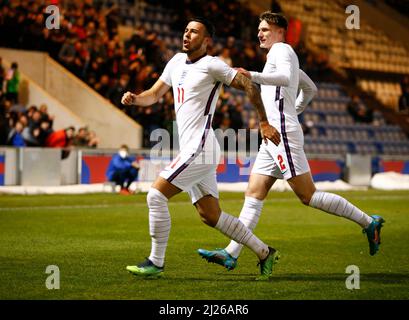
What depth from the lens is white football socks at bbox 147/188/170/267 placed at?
7.66 metres

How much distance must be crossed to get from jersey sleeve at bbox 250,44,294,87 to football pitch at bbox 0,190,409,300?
1.72 metres

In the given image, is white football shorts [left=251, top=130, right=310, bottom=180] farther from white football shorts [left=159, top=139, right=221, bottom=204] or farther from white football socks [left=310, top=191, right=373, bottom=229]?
white football shorts [left=159, top=139, right=221, bottom=204]

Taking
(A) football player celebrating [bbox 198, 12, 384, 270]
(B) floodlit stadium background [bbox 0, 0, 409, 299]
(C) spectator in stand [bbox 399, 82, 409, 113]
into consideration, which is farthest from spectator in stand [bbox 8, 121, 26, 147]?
(C) spectator in stand [bbox 399, 82, 409, 113]

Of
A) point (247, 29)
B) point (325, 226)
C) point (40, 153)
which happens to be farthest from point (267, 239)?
point (247, 29)

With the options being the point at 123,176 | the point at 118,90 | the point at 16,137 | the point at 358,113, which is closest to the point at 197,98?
the point at 123,176

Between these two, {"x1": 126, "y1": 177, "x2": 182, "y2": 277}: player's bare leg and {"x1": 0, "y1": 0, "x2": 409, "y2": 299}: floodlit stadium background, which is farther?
{"x1": 0, "y1": 0, "x2": 409, "y2": 299}: floodlit stadium background

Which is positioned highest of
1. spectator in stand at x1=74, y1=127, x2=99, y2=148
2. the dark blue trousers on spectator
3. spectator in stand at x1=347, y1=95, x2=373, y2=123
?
spectator in stand at x1=347, y1=95, x2=373, y2=123

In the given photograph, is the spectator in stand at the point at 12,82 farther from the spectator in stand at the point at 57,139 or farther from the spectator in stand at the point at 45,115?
the spectator in stand at the point at 57,139

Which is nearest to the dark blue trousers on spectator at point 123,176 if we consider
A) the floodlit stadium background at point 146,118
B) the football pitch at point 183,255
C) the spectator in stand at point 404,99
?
the floodlit stadium background at point 146,118

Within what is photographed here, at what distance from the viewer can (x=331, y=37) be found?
1455 inches

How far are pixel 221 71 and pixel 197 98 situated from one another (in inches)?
12.6

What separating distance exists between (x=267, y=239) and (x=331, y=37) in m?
26.2

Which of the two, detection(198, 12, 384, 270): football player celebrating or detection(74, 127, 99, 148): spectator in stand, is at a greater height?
detection(198, 12, 384, 270): football player celebrating

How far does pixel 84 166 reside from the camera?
21750 millimetres
